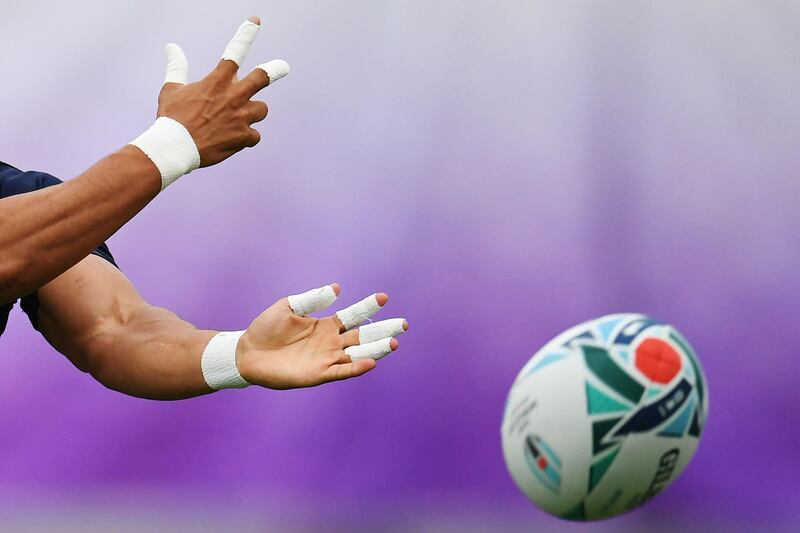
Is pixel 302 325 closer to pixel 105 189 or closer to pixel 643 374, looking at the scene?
pixel 105 189

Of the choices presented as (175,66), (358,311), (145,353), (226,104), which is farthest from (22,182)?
(358,311)

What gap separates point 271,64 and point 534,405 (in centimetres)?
87

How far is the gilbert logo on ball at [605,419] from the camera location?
6.47ft

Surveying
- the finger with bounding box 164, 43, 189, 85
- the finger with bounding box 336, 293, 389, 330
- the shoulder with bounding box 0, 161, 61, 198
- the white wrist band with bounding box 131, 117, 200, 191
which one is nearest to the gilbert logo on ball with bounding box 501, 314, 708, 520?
the finger with bounding box 336, 293, 389, 330

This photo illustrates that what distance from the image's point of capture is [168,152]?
2.25m

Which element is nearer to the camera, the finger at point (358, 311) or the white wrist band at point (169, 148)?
the white wrist band at point (169, 148)

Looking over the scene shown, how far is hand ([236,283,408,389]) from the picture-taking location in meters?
2.40

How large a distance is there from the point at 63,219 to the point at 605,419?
3.66 feet

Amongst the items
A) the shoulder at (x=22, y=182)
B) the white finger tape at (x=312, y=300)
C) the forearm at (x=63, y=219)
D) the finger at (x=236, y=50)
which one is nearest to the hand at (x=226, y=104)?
the finger at (x=236, y=50)

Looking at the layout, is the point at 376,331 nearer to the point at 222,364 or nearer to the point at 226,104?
the point at 222,364

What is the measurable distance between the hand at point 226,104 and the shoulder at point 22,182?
2.46 ft

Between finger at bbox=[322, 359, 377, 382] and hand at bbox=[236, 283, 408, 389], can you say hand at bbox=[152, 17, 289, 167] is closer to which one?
hand at bbox=[236, 283, 408, 389]

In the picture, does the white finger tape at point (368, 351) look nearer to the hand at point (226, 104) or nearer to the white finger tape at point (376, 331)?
the white finger tape at point (376, 331)

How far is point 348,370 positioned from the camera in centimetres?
237
